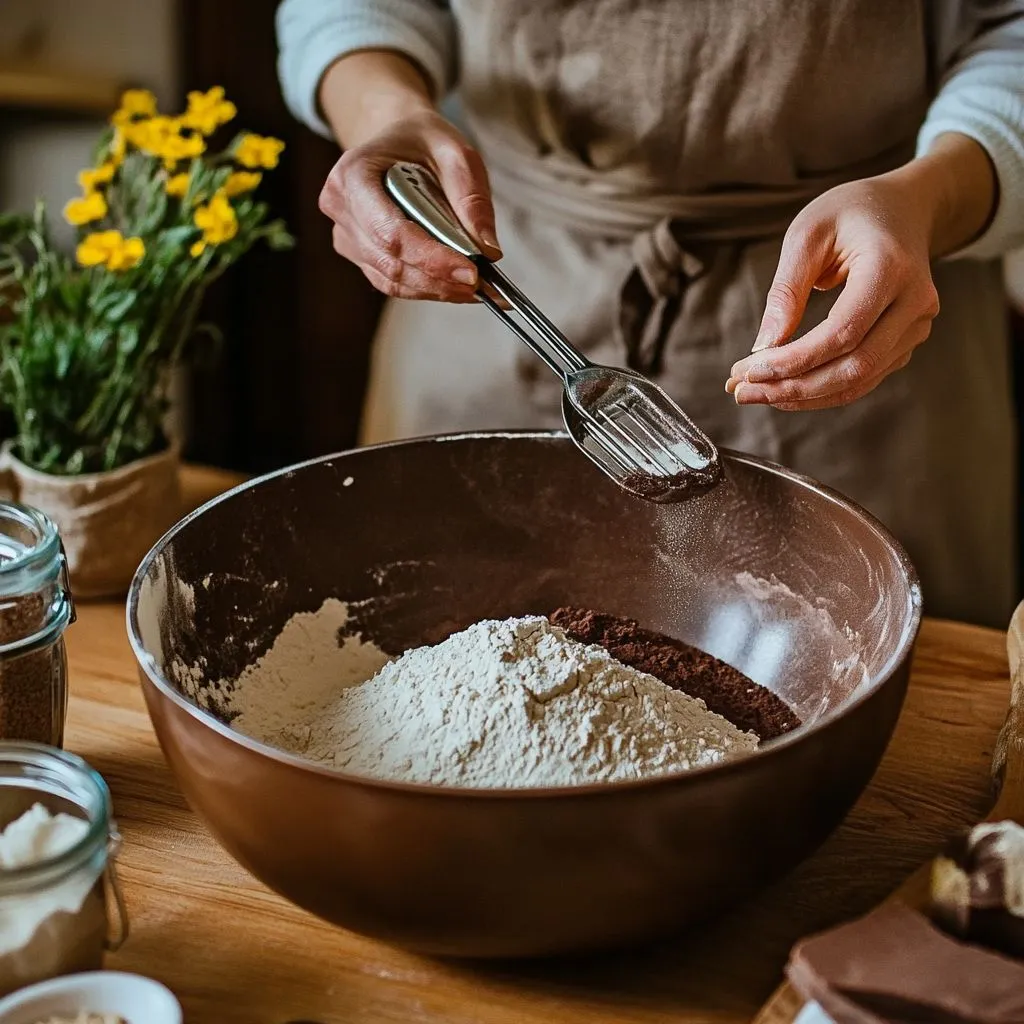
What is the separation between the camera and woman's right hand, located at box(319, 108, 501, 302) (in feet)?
2.91

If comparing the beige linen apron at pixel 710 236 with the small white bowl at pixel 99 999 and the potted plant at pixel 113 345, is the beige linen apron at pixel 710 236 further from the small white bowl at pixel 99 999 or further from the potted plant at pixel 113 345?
the small white bowl at pixel 99 999

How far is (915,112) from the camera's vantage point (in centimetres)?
115

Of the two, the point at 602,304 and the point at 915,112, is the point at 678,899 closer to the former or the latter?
the point at 602,304

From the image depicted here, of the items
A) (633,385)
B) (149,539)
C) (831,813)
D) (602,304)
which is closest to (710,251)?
(602,304)

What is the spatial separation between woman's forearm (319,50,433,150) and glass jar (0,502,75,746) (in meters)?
0.44

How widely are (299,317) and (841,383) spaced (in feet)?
4.42

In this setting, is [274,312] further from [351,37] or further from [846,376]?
[846,376]

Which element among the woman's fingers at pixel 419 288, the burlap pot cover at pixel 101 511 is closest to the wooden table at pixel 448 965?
the burlap pot cover at pixel 101 511

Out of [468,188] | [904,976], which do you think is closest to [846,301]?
[468,188]

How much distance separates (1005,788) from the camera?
759 millimetres

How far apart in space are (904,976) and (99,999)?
0.34m

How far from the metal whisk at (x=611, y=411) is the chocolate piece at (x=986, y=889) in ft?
1.02

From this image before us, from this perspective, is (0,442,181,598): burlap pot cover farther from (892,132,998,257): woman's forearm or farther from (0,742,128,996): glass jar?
(892,132,998,257): woman's forearm

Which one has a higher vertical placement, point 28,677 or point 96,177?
point 96,177
